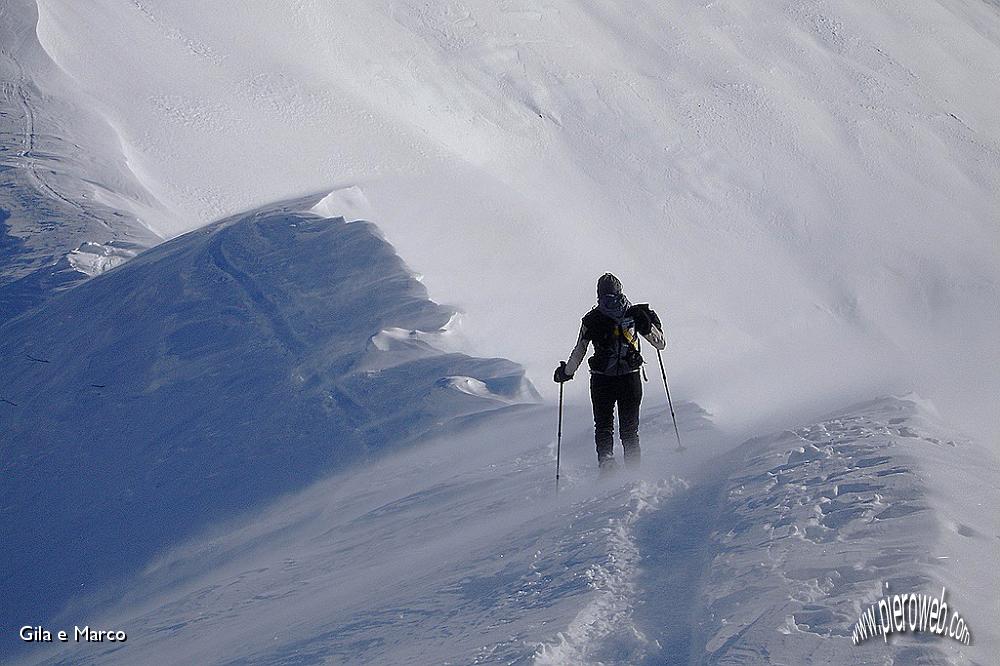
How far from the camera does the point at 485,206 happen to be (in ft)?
52.6

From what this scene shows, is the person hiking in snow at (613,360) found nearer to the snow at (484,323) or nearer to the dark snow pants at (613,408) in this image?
the dark snow pants at (613,408)

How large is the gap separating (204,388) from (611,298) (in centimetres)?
494

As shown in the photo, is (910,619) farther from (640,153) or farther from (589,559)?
(640,153)

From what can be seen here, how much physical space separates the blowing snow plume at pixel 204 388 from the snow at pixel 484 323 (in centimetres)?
4

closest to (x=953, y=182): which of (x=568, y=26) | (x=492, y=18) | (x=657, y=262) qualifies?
(x=657, y=262)

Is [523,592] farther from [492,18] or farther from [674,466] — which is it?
[492,18]

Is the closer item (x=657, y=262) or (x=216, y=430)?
(x=216, y=430)

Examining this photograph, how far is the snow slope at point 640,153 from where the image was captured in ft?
45.9

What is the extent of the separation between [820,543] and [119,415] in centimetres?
755

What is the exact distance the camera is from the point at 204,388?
9.64 meters

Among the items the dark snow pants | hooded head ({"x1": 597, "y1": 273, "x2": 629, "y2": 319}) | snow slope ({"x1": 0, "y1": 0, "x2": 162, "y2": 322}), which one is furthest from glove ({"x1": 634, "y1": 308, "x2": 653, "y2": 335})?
snow slope ({"x1": 0, "y1": 0, "x2": 162, "y2": 322})

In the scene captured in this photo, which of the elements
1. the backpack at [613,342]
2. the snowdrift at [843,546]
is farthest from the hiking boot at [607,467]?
the snowdrift at [843,546]

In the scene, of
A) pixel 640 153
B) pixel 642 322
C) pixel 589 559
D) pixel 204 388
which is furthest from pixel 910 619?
pixel 640 153

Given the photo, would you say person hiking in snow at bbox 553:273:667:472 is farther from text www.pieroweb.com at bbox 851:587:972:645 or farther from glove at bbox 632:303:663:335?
text www.pieroweb.com at bbox 851:587:972:645
